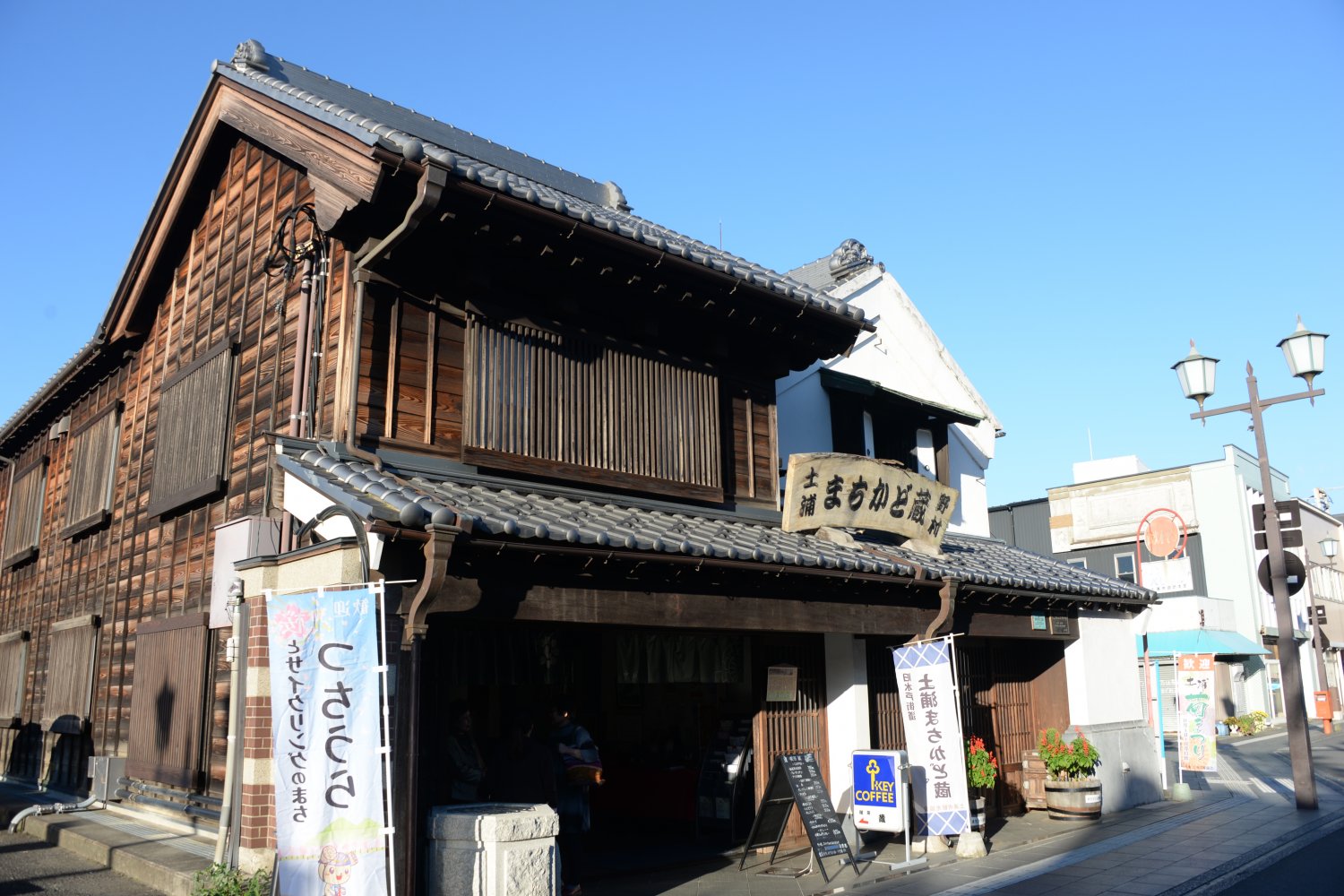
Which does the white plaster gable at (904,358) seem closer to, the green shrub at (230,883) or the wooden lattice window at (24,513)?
the green shrub at (230,883)

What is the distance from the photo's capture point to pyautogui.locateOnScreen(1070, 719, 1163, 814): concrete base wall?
15.6 meters

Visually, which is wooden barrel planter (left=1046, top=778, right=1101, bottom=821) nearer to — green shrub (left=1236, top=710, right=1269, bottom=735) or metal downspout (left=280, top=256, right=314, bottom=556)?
metal downspout (left=280, top=256, right=314, bottom=556)

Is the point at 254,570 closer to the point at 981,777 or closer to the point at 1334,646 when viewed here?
the point at 981,777

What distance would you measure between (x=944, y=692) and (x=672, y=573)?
411cm

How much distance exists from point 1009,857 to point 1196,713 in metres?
7.17

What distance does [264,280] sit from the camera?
11.6 meters

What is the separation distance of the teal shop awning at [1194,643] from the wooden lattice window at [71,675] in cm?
2800

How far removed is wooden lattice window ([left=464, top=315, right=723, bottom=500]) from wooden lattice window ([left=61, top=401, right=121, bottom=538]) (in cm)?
805

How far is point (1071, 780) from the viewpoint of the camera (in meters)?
14.6

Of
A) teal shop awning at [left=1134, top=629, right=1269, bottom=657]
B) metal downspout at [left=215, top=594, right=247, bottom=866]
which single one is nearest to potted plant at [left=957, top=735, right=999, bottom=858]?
metal downspout at [left=215, top=594, right=247, bottom=866]

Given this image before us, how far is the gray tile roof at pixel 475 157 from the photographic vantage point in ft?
Answer: 30.3

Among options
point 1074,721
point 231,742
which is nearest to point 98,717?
point 231,742

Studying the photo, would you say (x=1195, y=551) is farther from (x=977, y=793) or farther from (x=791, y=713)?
(x=791, y=713)

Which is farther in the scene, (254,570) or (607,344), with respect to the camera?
(607,344)
